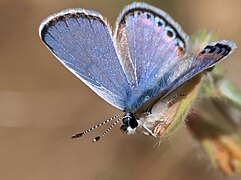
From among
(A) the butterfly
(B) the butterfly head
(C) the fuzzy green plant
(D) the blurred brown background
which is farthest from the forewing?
(D) the blurred brown background

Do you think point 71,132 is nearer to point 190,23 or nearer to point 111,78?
point 190,23

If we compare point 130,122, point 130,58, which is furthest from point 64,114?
point 130,122

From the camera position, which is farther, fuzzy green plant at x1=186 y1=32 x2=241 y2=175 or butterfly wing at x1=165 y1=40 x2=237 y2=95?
fuzzy green plant at x1=186 y1=32 x2=241 y2=175

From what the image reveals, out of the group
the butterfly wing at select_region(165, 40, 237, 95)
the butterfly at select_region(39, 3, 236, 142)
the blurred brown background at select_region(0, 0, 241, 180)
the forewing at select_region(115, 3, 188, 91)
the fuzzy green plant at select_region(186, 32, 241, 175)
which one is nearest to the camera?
the butterfly wing at select_region(165, 40, 237, 95)

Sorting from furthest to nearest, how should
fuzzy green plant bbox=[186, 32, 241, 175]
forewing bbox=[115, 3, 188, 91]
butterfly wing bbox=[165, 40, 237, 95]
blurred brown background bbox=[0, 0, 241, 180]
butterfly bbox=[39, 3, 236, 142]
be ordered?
blurred brown background bbox=[0, 0, 241, 180] < fuzzy green plant bbox=[186, 32, 241, 175] < forewing bbox=[115, 3, 188, 91] < butterfly bbox=[39, 3, 236, 142] < butterfly wing bbox=[165, 40, 237, 95]

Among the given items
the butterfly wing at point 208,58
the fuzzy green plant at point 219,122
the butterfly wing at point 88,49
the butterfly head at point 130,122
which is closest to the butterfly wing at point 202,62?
Answer: the butterfly wing at point 208,58

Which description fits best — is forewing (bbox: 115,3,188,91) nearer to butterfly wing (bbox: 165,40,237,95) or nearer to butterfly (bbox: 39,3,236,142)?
butterfly (bbox: 39,3,236,142)

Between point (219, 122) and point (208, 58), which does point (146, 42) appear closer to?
point (208, 58)

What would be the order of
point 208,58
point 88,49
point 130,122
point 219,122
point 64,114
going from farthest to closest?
point 64,114
point 219,122
point 88,49
point 130,122
point 208,58
